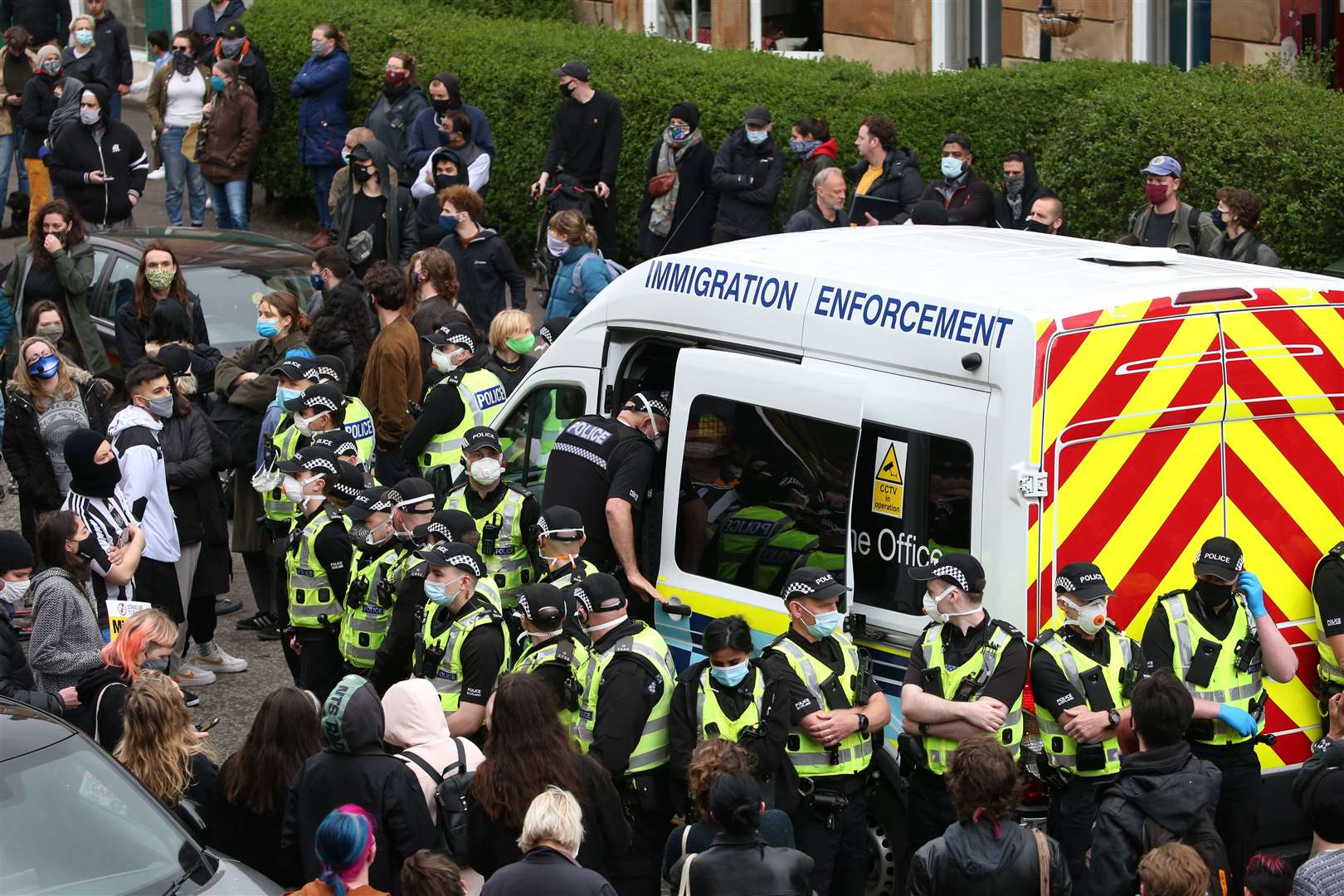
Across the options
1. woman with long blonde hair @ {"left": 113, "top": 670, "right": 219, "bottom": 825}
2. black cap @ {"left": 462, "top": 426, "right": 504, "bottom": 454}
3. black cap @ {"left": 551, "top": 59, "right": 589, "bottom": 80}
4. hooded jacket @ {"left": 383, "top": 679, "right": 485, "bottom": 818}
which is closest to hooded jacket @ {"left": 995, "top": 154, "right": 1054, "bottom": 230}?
black cap @ {"left": 551, "top": 59, "right": 589, "bottom": 80}

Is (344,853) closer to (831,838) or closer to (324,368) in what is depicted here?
(831,838)

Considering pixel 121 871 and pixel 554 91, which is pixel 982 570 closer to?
pixel 121 871

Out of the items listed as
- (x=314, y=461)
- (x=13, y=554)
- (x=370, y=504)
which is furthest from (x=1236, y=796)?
(x=13, y=554)

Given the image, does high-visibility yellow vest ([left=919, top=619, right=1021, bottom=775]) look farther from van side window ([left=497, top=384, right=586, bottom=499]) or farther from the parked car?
van side window ([left=497, top=384, right=586, bottom=499])

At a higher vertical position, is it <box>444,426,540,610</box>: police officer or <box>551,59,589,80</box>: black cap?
<box>551,59,589,80</box>: black cap

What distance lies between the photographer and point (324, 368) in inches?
385

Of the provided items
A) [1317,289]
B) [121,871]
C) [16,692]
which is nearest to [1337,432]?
[1317,289]

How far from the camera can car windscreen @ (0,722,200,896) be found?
5387 millimetres

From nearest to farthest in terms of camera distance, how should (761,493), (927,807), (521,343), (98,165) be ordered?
(927,807), (761,493), (521,343), (98,165)

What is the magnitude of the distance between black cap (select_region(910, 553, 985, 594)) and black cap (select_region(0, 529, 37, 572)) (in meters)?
3.66

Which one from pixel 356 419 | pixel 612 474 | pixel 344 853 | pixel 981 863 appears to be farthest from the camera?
pixel 356 419

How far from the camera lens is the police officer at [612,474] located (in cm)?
773

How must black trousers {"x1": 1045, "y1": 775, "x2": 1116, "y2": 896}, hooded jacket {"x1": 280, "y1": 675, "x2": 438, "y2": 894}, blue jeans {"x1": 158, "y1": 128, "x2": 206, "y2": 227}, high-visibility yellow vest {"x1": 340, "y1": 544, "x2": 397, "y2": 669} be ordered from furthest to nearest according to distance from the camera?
blue jeans {"x1": 158, "y1": 128, "x2": 206, "y2": 227} < high-visibility yellow vest {"x1": 340, "y1": 544, "x2": 397, "y2": 669} < black trousers {"x1": 1045, "y1": 775, "x2": 1116, "y2": 896} < hooded jacket {"x1": 280, "y1": 675, "x2": 438, "y2": 894}

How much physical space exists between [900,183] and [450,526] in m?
6.20
